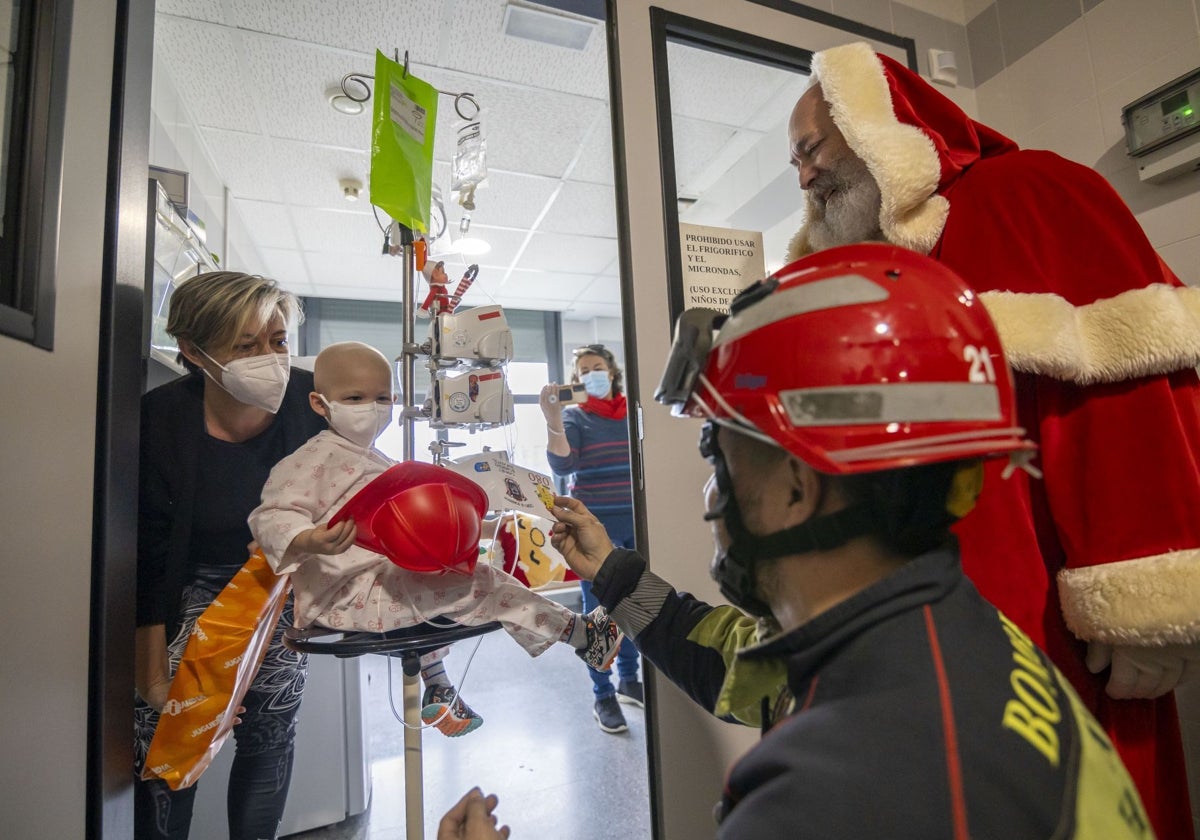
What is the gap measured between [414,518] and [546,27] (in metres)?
2.18

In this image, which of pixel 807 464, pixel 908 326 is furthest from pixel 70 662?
pixel 908 326

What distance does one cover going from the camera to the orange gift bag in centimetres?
96

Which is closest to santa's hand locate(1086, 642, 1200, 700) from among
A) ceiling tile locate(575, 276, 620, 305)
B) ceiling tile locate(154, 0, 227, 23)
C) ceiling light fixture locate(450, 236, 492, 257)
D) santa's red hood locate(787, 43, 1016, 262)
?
santa's red hood locate(787, 43, 1016, 262)

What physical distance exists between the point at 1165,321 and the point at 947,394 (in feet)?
1.74

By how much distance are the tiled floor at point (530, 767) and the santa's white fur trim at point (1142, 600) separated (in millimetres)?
1365

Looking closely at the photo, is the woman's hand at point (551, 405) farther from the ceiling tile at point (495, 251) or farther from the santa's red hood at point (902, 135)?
the ceiling tile at point (495, 251)

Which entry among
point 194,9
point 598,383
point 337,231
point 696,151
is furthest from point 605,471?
point 337,231

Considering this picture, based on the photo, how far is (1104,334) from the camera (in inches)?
32.6

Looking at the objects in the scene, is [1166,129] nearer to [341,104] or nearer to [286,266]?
[341,104]

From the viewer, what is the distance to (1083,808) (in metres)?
0.42

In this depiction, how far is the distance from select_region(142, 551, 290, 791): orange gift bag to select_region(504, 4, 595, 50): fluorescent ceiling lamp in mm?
2179

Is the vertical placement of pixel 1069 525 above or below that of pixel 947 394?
below

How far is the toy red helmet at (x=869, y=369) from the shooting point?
1.76 feet

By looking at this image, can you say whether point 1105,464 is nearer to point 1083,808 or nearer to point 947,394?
point 947,394
